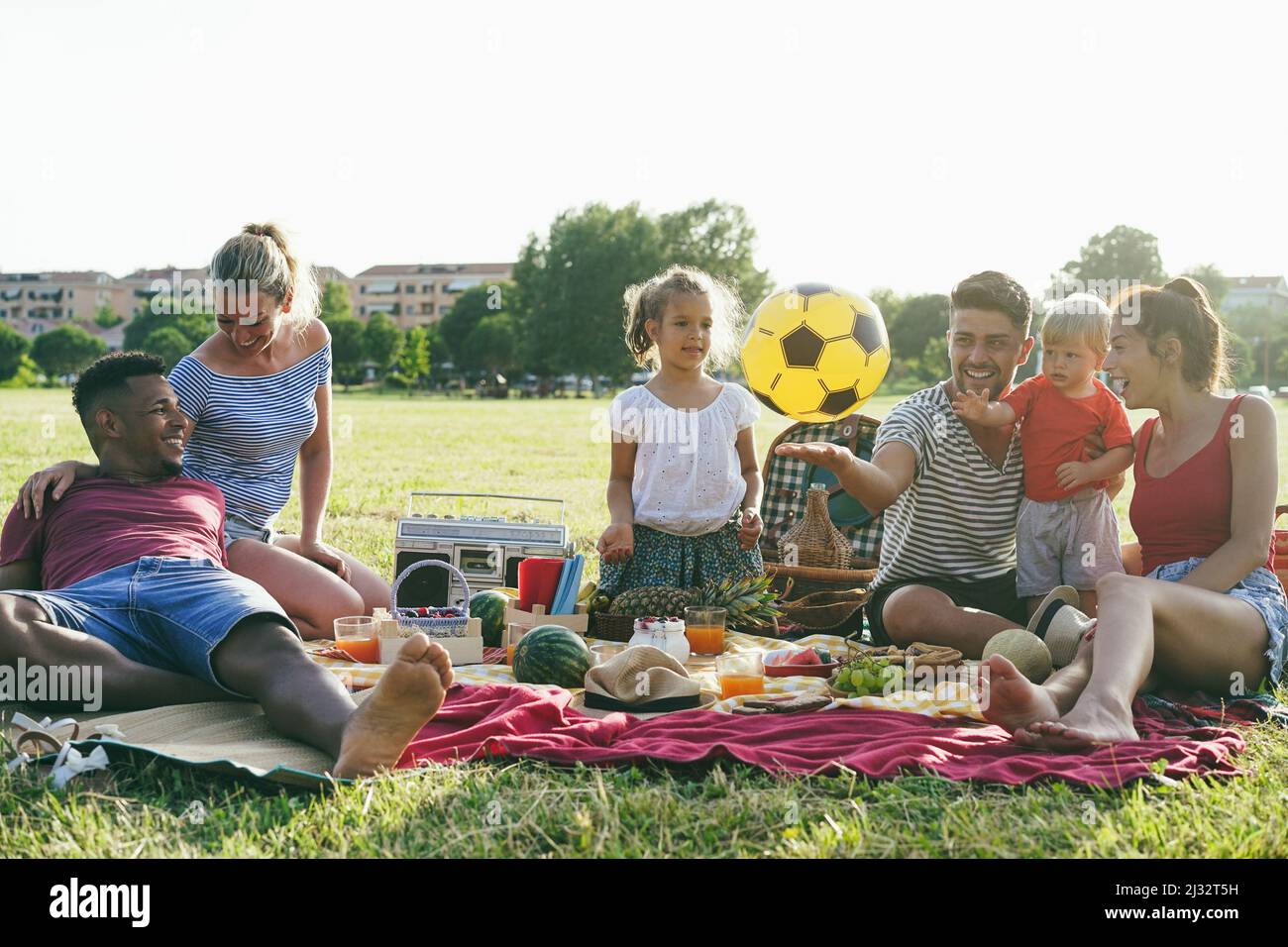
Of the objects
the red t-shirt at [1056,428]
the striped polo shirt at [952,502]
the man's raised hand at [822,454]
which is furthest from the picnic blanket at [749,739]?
the red t-shirt at [1056,428]

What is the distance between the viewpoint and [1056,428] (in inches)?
199

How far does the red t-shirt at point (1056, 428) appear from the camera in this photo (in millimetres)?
5035

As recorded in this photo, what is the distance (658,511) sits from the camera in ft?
19.8

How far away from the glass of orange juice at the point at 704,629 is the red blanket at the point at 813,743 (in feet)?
3.72

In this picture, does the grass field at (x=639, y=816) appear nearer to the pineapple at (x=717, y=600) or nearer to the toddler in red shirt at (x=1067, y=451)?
the toddler in red shirt at (x=1067, y=451)

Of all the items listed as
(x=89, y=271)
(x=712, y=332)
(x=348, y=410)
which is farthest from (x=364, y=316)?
(x=712, y=332)

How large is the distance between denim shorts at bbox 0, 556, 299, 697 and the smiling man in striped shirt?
8.88 ft

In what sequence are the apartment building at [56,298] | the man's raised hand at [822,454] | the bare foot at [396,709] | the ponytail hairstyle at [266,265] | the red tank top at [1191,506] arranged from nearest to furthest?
the bare foot at [396,709] → the man's raised hand at [822,454] → the red tank top at [1191,506] → the ponytail hairstyle at [266,265] → the apartment building at [56,298]

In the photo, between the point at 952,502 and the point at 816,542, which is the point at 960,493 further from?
the point at 816,542
